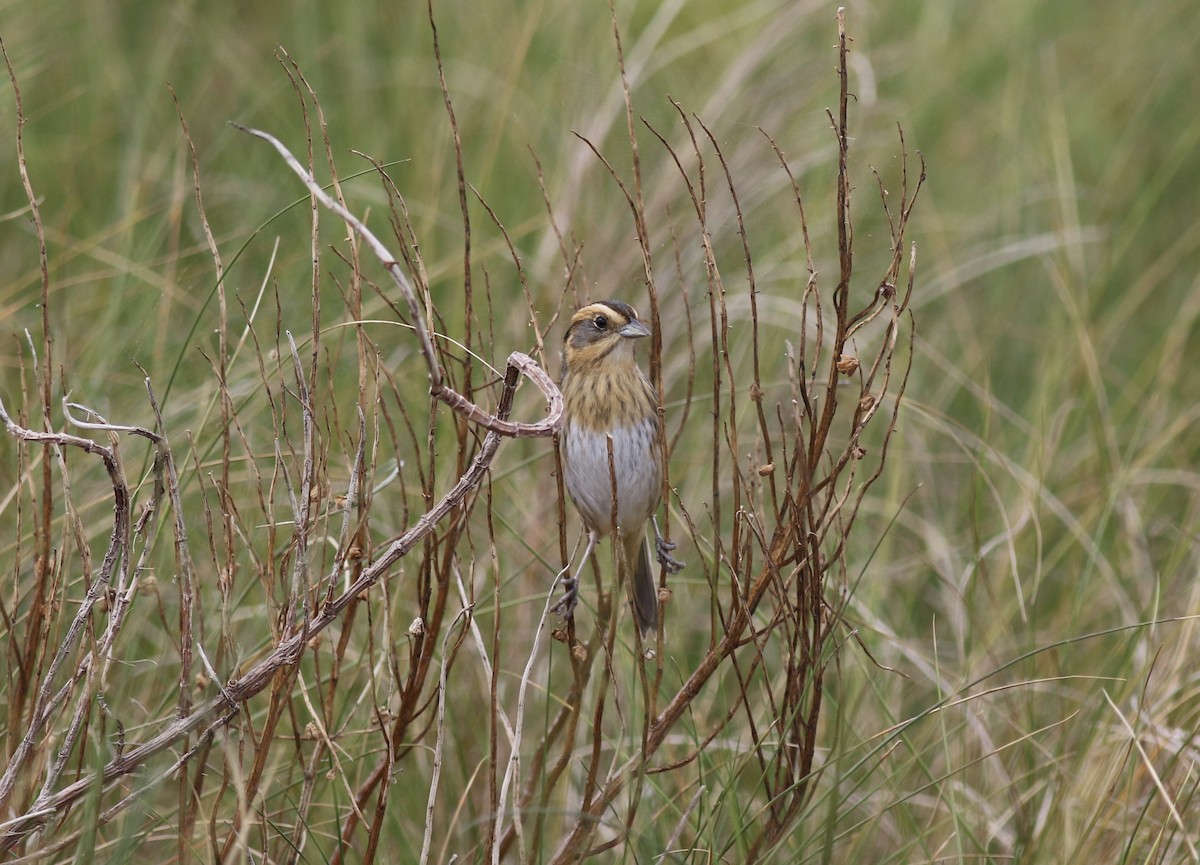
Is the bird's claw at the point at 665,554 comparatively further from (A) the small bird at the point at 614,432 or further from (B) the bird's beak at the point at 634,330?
(B) the bird's beak at the point at 634,330

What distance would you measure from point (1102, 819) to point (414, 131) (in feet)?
12.6

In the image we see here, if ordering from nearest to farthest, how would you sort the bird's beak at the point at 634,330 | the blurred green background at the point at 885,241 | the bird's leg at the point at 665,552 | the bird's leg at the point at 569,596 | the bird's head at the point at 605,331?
the bird's leg at the point at 569,596 < the bird's leg at the point at 665,552 < the bird's beak at the point at 634,330 < the bird's head at the point at 605,331 < the blurred green background at the point at 885,241

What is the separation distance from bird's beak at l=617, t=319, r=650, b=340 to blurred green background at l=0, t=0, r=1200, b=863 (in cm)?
12

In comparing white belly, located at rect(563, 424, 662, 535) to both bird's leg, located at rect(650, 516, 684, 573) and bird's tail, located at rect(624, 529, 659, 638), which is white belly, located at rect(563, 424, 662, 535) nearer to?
bird's tail, located at rect(624, 529, 659, 638)

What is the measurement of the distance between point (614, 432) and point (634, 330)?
0.26m

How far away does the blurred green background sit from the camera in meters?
3.79

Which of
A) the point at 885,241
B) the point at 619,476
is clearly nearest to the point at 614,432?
the point at 619,476

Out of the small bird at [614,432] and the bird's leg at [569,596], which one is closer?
the bird's leg at [569,596]

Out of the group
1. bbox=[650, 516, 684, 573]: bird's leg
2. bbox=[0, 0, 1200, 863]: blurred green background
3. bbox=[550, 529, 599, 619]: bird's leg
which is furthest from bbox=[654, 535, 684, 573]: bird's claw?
bbox=[0, 0, 1200, 863]: blurred green background

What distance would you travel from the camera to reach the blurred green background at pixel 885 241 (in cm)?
379

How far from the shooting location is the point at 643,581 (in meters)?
3.81

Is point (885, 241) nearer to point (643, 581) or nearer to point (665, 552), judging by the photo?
point (643, 581)

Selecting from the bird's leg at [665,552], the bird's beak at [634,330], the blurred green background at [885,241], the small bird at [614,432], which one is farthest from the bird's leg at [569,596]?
the blurred green background at [885,241]

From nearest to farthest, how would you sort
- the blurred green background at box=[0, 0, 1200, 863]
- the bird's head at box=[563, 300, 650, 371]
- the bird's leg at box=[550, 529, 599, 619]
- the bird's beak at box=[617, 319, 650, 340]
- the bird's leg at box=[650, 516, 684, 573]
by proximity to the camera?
the bird's leg at box=[550, 529, 599, 619]
the bird's leg at box=[650, 516, 684, 573]
the bird's beak at box=[617, 319, 650, 340]
the bird's head at box=[563, 300, 650, 371]
the blurred green background at box=[0, 0, 1200, 863]
